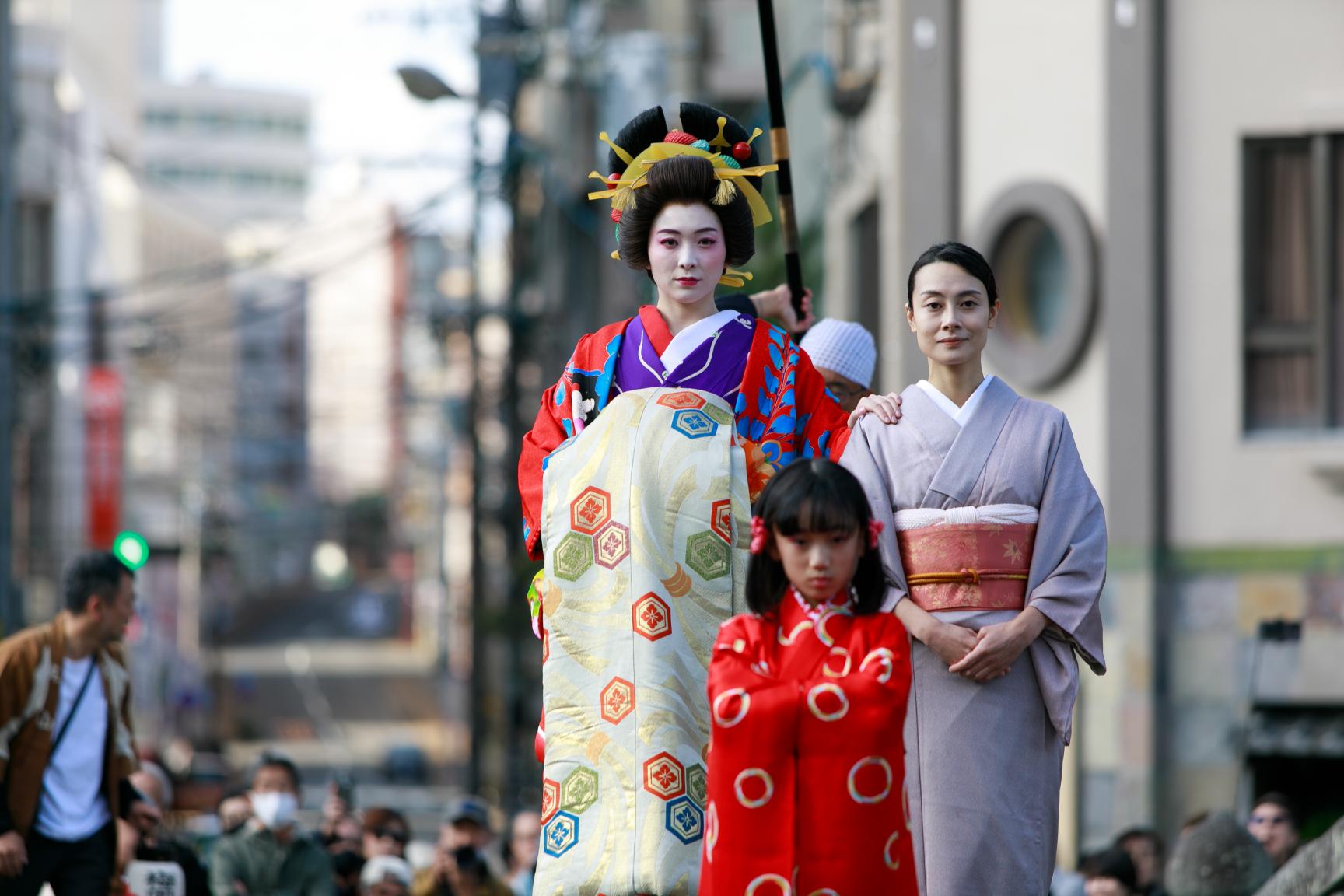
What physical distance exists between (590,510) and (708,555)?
0.32m

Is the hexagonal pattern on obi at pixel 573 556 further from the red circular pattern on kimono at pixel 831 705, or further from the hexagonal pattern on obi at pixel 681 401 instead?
the red circular pattern on kimono at pixel 831 705

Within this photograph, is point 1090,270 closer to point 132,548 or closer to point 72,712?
point 132,548

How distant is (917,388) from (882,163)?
1026 centimetres

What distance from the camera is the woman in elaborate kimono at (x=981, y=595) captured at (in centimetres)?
452

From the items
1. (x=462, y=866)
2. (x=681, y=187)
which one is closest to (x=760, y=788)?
(x=681, y=187)

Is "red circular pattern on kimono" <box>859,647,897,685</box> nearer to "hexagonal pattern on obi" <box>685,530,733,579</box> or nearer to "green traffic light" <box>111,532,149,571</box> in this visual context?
"hexagonal pattern on obi" <box>685,530,733,579</box>

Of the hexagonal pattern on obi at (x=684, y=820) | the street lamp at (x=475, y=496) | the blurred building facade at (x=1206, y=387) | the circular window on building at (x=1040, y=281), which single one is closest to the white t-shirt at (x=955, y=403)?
the hexagonal pattern on obi at (x=684, y=820)

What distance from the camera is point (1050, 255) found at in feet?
43.0

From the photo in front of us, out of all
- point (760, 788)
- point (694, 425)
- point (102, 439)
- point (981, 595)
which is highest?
point (102, 439)

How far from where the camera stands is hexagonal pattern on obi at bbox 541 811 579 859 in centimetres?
459

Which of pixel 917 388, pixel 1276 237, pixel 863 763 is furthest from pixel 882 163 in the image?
pixel 863 763

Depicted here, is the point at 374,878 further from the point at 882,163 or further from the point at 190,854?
the point at 882,163

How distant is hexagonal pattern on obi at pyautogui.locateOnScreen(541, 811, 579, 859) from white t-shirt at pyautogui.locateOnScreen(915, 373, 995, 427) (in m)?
1.33

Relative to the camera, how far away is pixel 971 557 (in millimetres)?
4562
